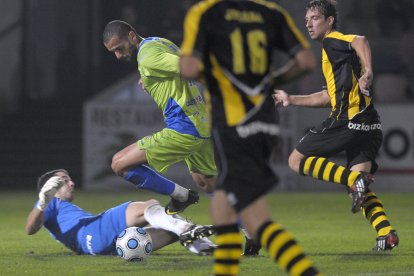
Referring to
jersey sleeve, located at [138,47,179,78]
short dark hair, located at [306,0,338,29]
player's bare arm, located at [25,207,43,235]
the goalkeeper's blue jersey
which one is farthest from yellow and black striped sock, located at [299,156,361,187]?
player's bare arm, located at [25,207,43,235]

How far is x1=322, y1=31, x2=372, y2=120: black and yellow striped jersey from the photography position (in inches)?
394

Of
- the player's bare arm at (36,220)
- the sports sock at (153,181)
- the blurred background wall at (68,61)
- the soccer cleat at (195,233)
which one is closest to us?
the soccer cleat at (195,233)

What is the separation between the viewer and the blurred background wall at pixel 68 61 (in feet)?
71.3

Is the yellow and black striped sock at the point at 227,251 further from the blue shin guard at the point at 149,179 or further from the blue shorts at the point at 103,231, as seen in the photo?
the blue shin guard at the point at 149,179

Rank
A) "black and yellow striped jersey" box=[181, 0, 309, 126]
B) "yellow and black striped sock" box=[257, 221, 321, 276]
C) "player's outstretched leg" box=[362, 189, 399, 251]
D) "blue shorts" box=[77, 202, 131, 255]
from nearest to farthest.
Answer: "yellow and black striped sock" box=[257, 221, 321, 276]
"black and yellow striped jersey" box=[181, 0, 309, 126]
"blue shorts" box=[77, 202, 131, 255]
"player's outstretched leg" box=[362, 189, 399, 251]

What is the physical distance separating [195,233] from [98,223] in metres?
0.86

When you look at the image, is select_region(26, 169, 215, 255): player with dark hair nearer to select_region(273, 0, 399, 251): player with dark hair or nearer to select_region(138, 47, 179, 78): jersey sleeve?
select_region(138, 47, 179, 78): jersey sleeve

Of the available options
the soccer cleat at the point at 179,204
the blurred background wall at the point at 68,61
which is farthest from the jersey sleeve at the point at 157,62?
the blurred background wall at the point at 68,61

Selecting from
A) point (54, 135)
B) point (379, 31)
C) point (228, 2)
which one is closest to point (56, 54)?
point (54, 135)

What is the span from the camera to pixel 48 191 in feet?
31.0

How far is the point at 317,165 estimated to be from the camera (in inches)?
397

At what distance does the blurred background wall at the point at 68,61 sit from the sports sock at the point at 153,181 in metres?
11.3

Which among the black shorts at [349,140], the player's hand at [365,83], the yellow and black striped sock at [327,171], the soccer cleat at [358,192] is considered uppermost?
the player's hand at [365,83]

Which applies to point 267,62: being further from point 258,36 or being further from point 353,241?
point 353,241
